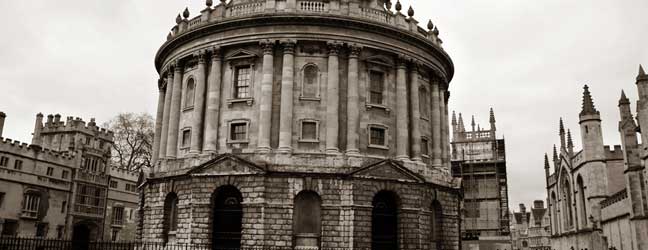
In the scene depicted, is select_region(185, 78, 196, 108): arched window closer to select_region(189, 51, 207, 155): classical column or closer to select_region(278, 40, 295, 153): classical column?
select_region(189, 51, 207, 155): classical column

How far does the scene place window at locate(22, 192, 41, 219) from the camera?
44.7 meters

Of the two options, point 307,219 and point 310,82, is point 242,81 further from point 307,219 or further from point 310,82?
point 307,219

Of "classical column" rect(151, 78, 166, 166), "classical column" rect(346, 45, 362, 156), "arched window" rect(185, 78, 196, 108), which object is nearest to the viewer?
"classical column" rect(346, 45, 362, 156)

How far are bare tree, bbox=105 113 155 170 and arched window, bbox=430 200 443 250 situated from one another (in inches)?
1313

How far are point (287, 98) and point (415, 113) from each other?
7.69 m

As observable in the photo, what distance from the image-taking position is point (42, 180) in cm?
4653

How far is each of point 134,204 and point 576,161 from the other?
142ft

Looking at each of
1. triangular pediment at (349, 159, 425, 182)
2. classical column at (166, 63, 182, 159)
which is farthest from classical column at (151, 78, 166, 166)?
triangular pediment at (349, 159, 425, 182)

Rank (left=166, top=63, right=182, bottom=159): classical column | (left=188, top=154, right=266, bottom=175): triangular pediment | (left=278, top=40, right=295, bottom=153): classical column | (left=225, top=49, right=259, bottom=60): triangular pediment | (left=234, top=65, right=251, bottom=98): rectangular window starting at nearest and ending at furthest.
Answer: (left=188, top=154, right=266, bottom=175): triangular pediment, (left=278, top=40, right=295, bottom=153): classical column, (left=225, top=49, right=259, bottom=60): triangular pediment, (left=234, top=65, right=251, bottom=98): rectangular window, (left=166, top=63, right=182, bottom=159): classical column

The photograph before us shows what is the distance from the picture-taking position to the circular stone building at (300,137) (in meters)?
27.8

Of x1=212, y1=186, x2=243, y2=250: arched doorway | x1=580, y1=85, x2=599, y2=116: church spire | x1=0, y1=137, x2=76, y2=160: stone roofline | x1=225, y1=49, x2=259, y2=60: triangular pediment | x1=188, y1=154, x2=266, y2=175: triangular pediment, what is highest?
x1=580, y1=85, x2=599, y2=116: church spire

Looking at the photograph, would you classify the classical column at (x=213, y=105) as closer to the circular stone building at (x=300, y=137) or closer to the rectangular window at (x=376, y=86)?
the circular stone building at (x=300, y=137)

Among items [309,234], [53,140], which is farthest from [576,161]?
[53,140]

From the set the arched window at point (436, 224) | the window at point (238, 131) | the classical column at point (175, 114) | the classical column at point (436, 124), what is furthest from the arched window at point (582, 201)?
the classical column at point (175, 114)
